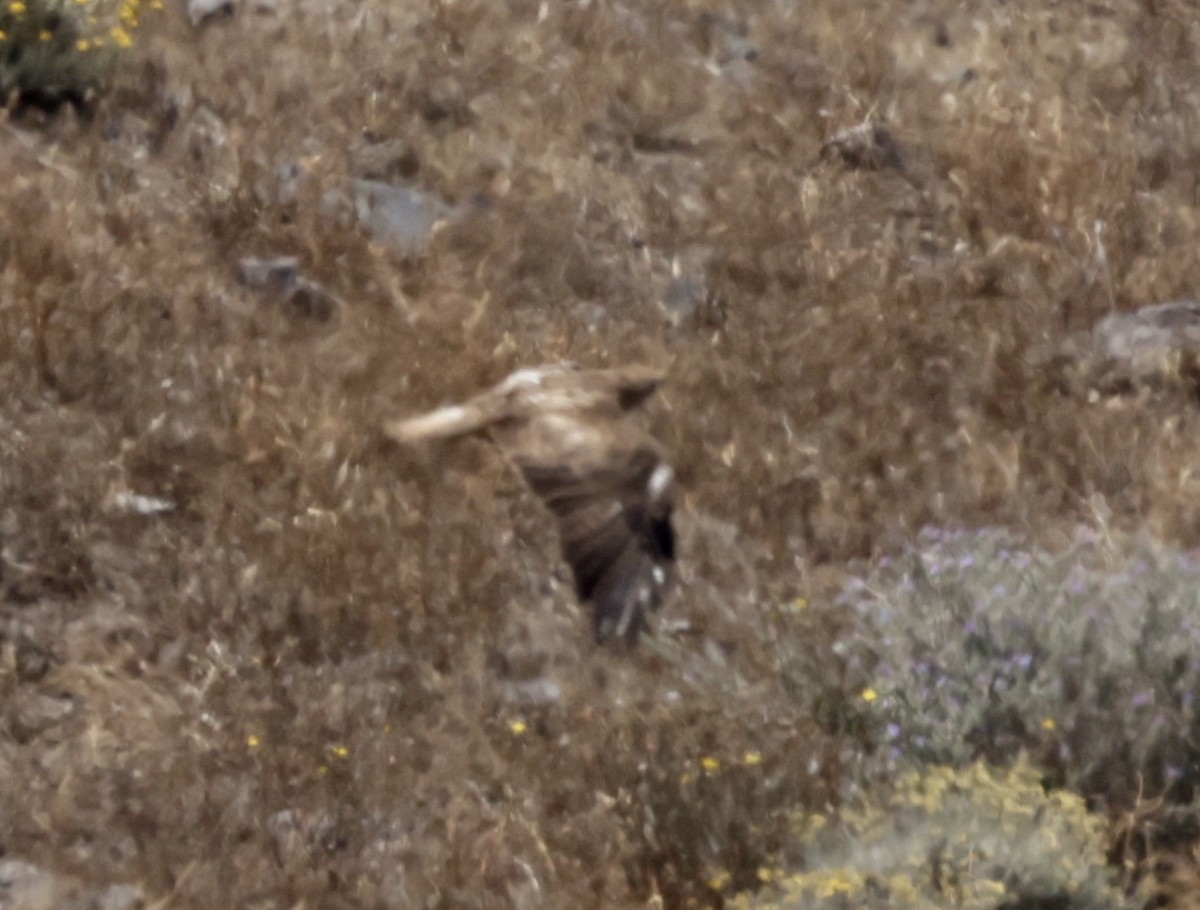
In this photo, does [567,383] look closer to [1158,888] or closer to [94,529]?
[94,529]

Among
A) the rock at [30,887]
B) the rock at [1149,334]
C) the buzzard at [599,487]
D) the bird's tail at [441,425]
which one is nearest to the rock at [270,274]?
the bird's tail at [441,425]

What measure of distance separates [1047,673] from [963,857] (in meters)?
0.61

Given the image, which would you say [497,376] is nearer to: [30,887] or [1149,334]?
[1149,334]

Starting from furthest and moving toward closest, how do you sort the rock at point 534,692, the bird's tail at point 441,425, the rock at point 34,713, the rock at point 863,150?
the rock at point 863,150 → the bird's tail at point 441,425 → the rock at point 534,692 → the rock at point 34,713

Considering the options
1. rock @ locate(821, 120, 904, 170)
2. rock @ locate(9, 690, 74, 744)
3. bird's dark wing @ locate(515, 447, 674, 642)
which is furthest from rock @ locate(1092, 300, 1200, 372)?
rock @ locate(9, 690, 74, 744)

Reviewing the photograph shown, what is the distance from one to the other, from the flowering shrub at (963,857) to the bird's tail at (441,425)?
179cm

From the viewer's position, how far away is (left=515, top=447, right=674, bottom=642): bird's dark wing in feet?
16.2

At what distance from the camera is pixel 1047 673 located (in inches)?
162

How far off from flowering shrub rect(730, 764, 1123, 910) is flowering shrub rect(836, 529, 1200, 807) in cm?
19

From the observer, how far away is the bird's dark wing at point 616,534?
4.94 m

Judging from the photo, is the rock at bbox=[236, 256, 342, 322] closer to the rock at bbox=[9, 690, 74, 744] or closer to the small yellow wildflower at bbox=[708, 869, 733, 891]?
the rock at bbox=[9, 690, 74, 744]

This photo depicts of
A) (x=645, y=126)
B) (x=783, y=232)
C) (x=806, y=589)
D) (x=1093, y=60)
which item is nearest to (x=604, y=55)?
(x=645, y=126)

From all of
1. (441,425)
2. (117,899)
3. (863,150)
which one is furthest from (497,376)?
(117,899)

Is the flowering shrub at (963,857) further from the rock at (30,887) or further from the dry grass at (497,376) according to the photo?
the rock at (30,887)
